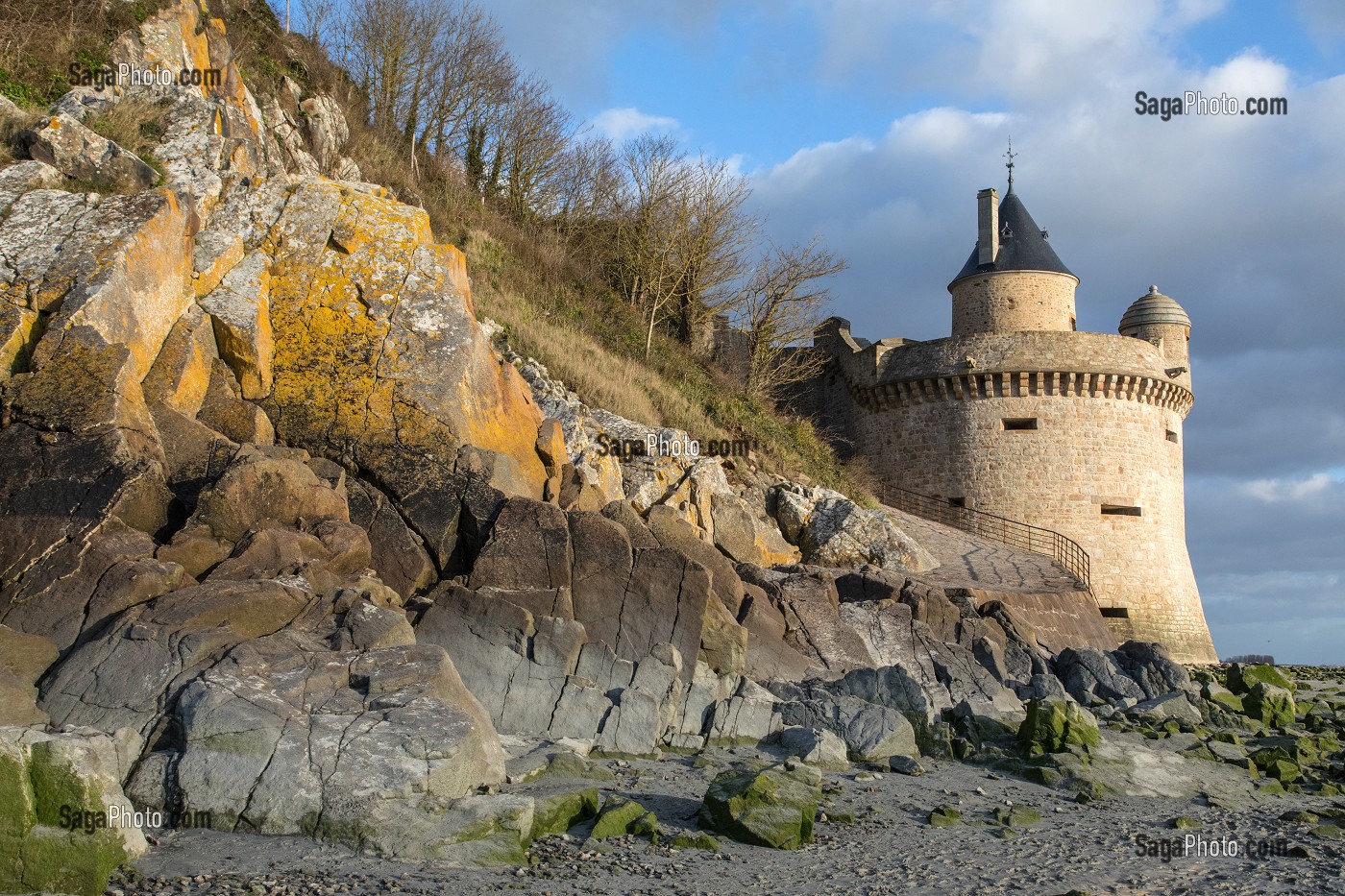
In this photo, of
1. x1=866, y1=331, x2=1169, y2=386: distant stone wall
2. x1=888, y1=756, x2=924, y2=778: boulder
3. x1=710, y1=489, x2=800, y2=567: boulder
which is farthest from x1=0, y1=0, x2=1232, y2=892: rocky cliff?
x1=866, y1=331, x2=1169, y2=386: distant stone wall

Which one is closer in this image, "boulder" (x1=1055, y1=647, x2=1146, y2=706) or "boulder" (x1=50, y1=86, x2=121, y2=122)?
"boulder" (x1=50, y1=86, x2=121, y2=122)

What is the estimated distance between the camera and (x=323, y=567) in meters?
9.09

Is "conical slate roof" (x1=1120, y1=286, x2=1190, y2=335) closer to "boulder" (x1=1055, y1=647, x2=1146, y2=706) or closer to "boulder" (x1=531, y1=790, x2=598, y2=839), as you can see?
"boulder" (x1=1055, y1=647, x2=1146, y2=706)

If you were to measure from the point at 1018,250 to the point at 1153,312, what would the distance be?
160 inches

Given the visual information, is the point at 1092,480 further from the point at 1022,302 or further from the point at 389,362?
the point at 389,362

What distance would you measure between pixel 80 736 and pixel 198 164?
8.30m

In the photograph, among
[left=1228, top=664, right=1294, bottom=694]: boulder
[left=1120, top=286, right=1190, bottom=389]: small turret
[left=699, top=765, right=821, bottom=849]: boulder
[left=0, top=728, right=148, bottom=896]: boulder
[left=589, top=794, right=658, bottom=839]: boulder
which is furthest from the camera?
[left=1120, top=286, right=1190, bottom=389]: small turret

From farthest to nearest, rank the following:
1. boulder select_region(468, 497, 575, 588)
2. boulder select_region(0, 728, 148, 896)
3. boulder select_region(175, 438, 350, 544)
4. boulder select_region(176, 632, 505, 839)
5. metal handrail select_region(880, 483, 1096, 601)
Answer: metal handrail select_region(880, 483, 1096, 601)
boulder select_region(468, 497, 575, 588)
boulder select_region(175, 438, 350, 544)
boulder select_region(176, 632, 505, 839)
boulder select_region(0, 728, 148, 896)

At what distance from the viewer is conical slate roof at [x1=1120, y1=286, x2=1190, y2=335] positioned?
2955 cm

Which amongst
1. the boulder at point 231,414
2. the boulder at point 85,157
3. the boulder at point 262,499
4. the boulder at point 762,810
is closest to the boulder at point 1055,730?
the boulder at point 762,810

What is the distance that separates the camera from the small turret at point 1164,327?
29.0 meters

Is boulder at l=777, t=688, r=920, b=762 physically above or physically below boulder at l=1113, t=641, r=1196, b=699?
below

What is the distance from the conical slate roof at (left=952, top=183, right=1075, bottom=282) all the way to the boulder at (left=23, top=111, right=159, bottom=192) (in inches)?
903

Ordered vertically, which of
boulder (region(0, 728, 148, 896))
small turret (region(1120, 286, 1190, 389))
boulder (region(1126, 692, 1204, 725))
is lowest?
boulder (region(0, 728, 148, 896))
